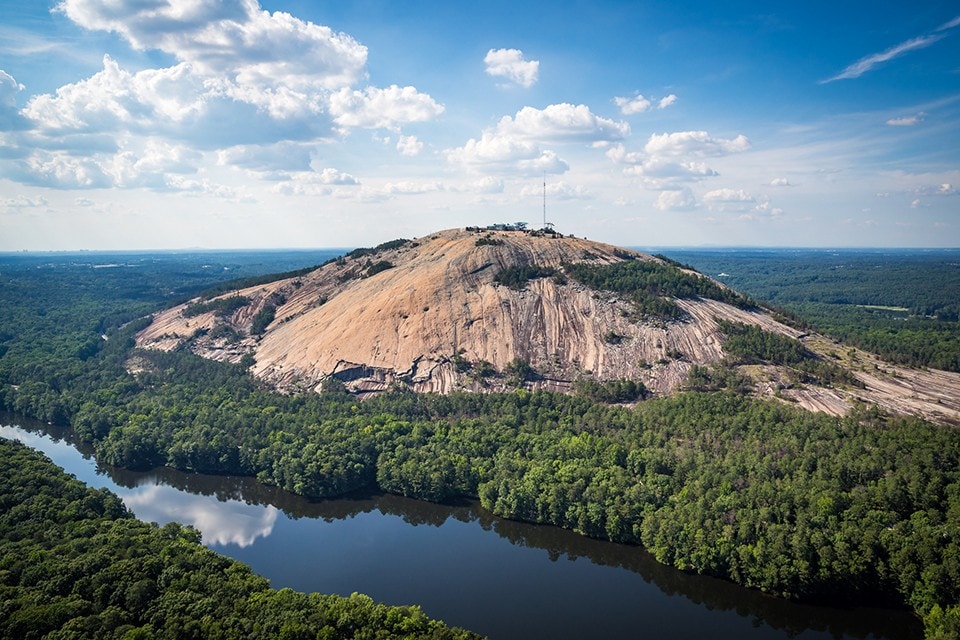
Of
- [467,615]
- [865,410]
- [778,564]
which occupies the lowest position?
[467,615]

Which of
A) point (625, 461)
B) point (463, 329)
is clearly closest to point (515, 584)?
point (625, 461)

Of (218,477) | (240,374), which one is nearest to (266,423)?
(218,477)

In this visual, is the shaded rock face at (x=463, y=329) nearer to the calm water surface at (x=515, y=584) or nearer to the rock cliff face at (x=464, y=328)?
the rock cliff face at (x=464, y=328)

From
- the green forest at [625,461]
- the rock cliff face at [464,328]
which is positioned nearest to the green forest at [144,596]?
the green forest at [625,461]

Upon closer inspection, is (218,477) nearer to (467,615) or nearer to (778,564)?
(467,615)

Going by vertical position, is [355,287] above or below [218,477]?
above

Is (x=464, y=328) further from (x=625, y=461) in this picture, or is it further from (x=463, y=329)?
(x=625, y=461)
